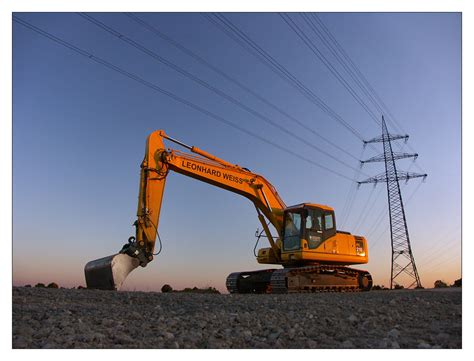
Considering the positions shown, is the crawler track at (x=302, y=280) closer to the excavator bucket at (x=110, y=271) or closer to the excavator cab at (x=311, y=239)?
the excavator cab at (x=311, y=239)

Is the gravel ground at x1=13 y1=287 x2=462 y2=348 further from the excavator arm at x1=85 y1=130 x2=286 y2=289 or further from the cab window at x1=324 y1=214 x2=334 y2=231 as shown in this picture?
the cab window at x1=324 y1=214 x2=334 y2=231

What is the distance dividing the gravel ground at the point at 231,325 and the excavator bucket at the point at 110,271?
1910 millimetres

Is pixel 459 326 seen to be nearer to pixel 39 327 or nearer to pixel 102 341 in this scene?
pixel 102 341

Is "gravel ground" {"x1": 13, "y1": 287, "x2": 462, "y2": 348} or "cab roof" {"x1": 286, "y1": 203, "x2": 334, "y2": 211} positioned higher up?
"cab roof" {"x1": 286, "y1": 203, "x2": 334, "y2": 211}

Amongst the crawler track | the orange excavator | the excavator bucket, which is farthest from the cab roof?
the excavator bucket

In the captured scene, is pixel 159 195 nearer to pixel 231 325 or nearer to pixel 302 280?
pixel 302 280

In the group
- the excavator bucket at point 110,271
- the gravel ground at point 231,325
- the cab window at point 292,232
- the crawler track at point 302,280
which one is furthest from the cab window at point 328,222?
the excavator bucket at point 110,271

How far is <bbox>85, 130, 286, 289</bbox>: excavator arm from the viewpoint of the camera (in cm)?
1012

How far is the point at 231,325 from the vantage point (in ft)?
18.5

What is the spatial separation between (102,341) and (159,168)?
7565 millimetres

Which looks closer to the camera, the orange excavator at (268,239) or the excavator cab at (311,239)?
the orange excavator at (268,239)

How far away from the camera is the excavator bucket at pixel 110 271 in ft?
32.3

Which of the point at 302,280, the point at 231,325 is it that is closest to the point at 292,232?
the point at 302,280
